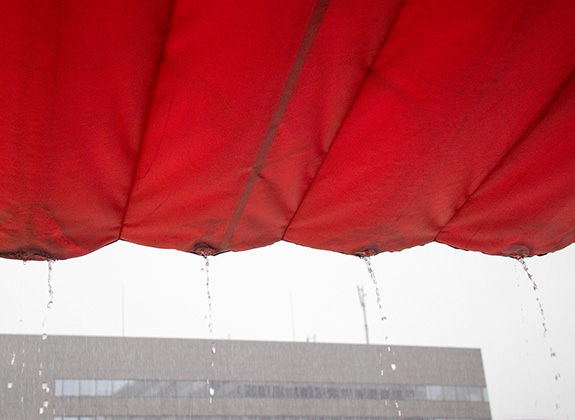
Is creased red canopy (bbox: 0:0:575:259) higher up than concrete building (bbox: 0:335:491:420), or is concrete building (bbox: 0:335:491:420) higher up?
concrete building (bbox: 0:335:491:420)

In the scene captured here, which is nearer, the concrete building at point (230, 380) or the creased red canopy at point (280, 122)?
the creased red canopy at point (280, 122)

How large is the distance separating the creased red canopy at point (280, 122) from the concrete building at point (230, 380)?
2255 centimetres

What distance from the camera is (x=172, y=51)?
153 centimetres

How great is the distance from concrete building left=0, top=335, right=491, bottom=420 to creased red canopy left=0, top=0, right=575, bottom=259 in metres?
22.6

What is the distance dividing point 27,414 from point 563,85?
969 inches

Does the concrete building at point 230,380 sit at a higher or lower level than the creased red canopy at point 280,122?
higher

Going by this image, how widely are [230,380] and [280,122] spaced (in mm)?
25522

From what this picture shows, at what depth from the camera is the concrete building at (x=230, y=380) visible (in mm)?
23703

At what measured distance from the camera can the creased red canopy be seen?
4.88 ft

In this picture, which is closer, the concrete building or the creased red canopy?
the creased red canopy

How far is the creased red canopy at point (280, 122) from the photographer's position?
4.88ft

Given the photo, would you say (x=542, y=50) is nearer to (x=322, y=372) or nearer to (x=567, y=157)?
(x=567, y=157)

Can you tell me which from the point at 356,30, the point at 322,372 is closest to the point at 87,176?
the point at 356,30

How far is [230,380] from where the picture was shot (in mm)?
26203
